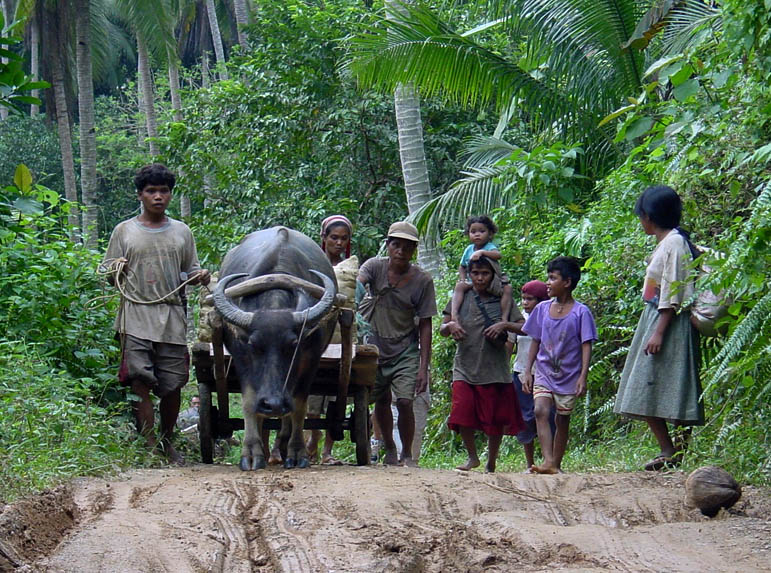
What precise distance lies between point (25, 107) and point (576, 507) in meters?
33.1

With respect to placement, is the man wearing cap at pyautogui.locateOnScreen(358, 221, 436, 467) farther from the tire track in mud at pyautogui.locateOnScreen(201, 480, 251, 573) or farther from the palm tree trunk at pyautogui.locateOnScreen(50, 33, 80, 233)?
the palm tree trunk at pyautogui.locateOnScreen(50, 33, 80, 233)

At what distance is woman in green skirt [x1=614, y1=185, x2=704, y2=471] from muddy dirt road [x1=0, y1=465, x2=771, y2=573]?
63 centimetres

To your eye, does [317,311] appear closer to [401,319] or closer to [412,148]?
[401,319]

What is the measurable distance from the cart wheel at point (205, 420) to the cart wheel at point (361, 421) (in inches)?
41.3

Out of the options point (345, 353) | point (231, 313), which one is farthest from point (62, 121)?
point (345, 353)

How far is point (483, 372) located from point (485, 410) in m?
0.30

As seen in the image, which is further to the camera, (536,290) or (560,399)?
(536,290)

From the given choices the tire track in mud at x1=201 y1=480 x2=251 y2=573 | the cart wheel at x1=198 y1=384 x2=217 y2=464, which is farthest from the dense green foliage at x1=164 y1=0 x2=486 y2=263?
the tire track in mud at x1=201 y1=480 x2=251 y2=573

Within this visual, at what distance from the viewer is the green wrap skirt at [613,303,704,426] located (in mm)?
6688

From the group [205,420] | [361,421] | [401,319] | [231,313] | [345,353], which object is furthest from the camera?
[401,319]

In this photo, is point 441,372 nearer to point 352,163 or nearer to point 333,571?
point 352,163

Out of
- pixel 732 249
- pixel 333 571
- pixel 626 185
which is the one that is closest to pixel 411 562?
pixel 333 571

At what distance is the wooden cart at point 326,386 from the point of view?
727 centimetres

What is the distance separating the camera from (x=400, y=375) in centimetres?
824
